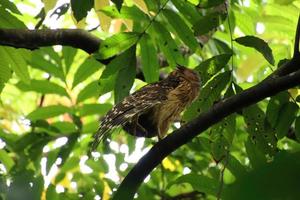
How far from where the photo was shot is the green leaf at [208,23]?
6.78 feet

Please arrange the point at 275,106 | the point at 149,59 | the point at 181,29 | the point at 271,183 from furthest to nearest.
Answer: the point at 149,59 < the point at 181,29 < the point at 275,106 < the point at 271,183

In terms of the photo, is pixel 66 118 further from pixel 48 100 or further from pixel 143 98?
pixel 143 98

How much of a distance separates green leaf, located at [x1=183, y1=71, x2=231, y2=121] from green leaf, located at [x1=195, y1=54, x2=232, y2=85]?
0.11 feet

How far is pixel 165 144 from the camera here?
1.59m

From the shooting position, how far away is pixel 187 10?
93.2 inches

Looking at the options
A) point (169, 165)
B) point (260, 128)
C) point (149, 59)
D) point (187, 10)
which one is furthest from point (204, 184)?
point (169, 165)

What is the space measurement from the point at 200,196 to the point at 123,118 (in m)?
1.63

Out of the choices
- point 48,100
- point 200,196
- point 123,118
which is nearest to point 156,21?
point 123,118

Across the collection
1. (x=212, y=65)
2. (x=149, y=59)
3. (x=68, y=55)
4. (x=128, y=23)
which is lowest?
(x=212, y=65)

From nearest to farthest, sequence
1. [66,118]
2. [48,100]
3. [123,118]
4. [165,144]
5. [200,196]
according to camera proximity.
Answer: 1. [165,144]
2. [123,118]
3. [200,196]
4. [66,118]
5. [48,100]

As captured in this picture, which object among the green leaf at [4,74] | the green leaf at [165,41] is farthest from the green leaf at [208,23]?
the green leaf at [4,74]

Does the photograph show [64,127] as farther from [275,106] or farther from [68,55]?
[275,106]

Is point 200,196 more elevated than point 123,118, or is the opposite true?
point 123,118

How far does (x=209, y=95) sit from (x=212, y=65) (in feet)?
0.41
